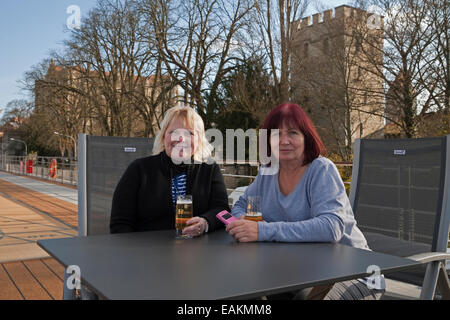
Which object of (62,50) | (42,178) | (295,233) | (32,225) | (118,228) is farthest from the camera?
(62,50)

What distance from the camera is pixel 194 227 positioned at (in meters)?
1.70

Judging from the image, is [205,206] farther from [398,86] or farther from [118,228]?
[398,86]

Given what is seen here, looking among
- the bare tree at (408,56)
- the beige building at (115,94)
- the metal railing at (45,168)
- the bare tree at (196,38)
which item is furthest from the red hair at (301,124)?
the beige building at (115,94)

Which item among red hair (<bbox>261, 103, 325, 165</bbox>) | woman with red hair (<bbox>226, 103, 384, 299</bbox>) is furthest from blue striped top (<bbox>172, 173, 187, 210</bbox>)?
red hair (<bbox>261, 103, 325, 165</bbox>)

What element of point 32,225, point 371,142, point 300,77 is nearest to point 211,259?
point 371,142

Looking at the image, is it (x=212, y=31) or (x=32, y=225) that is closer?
(x=32, y=225)

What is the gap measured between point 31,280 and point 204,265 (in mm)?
2586

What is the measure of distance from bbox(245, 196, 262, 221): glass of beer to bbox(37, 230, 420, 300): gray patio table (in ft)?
Result: 0.41

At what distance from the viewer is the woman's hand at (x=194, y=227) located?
168 cm

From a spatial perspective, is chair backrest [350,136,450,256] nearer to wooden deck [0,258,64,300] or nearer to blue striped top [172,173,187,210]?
blue striped top [172,173,187,210]

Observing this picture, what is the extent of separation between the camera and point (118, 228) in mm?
2008

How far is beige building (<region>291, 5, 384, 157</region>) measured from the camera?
1402 centimetres

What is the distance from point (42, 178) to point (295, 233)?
16.4 m

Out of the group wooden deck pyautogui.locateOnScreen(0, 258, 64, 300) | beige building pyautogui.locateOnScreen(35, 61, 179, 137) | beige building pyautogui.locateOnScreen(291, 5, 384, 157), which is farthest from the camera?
beige building pyautogui.locateOnScreen(35, 61, 179, 137)
